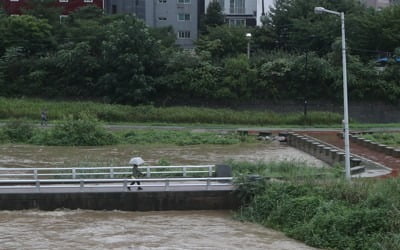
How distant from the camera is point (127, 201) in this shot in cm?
2395

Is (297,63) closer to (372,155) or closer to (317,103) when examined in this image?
(317,103)

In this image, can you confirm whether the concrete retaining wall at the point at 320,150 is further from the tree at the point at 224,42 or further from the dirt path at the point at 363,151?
the tree at the point at 224,42

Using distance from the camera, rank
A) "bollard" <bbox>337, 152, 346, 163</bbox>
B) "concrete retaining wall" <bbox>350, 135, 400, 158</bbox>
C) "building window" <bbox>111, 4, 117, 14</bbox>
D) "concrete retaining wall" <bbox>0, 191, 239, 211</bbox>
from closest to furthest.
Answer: "concrete retaining wall" <bbox>0, 191, 239, 211</bbox> < "bollard" <bbox>337, 152, 346, 163</bbox> < "concrete retaining wall" <bbox>350, 135, 400, 158</bbox> < "building window" <bbox>111, 4, 117, 14</bbox>

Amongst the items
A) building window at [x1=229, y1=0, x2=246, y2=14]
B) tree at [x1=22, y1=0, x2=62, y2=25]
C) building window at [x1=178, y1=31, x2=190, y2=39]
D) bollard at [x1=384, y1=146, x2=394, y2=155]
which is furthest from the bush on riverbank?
building window at [x1=229, y1=0, x2=246, y2=14]

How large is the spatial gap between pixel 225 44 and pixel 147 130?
22.1 m

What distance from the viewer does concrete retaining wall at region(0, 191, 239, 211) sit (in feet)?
77.5

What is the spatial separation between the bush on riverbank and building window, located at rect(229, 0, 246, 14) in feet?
201

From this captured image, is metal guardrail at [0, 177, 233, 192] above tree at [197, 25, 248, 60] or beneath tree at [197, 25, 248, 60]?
beneath

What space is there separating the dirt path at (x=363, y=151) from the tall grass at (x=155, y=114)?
779cm

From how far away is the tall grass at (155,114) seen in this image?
59812 mm

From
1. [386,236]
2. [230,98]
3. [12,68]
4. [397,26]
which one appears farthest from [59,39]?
[386,236]

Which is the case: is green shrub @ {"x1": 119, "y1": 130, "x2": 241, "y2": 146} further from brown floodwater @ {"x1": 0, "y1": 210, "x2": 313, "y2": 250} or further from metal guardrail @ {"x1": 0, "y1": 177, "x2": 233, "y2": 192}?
brown floodwater @ {"x1": 0, "y1": 210, "x2": 313, "y2": 250}

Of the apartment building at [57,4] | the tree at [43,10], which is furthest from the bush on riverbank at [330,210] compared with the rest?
the apartment building at [57,4]

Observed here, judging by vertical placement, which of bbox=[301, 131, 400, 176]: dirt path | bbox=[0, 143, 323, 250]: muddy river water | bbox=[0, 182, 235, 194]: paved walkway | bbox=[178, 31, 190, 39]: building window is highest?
bbox=[178, 31, 190, 39]: building window
